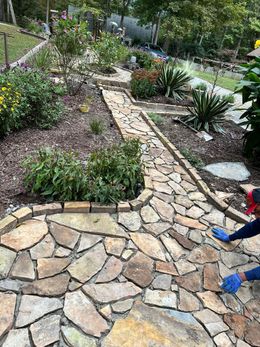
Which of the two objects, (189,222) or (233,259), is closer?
(233,259)

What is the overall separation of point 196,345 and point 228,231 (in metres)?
1.43

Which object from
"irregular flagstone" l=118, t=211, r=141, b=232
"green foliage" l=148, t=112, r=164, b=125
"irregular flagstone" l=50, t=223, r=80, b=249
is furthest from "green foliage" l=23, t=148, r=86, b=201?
"green foliage" l=148, t=112, r=164, b=125

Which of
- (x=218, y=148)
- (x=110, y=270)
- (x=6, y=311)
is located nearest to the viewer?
(x=6, y=311)

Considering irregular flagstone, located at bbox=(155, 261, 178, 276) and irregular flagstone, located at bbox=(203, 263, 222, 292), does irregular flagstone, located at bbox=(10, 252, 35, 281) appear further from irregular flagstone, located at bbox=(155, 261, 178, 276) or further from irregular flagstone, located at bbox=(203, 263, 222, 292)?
irregular flagstone, located at bbox=(203, 263, 222, 292)

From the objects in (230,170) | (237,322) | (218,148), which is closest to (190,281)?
(237,322)

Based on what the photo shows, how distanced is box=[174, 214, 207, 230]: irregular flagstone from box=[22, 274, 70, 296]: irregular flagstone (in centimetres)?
139

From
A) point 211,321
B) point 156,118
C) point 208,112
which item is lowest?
point 156,118

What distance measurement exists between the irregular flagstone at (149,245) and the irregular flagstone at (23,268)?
3.06 ft

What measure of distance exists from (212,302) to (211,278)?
0.77ft

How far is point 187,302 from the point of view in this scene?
84.5 inches

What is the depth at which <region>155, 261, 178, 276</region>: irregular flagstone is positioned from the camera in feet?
7.78

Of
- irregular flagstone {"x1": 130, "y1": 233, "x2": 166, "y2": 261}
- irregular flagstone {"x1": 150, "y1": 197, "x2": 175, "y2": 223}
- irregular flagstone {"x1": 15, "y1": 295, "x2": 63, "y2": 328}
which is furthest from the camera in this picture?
irregular flagstone {"x1": 150, "y1": 197, "x2": 175, "y2": 223}

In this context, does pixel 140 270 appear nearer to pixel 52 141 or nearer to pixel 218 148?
pixel 52 141

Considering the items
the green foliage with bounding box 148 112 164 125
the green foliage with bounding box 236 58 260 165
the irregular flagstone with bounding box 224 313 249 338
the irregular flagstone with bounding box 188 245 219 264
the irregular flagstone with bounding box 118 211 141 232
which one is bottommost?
the green foliage with bounding box 148 112 164 125
